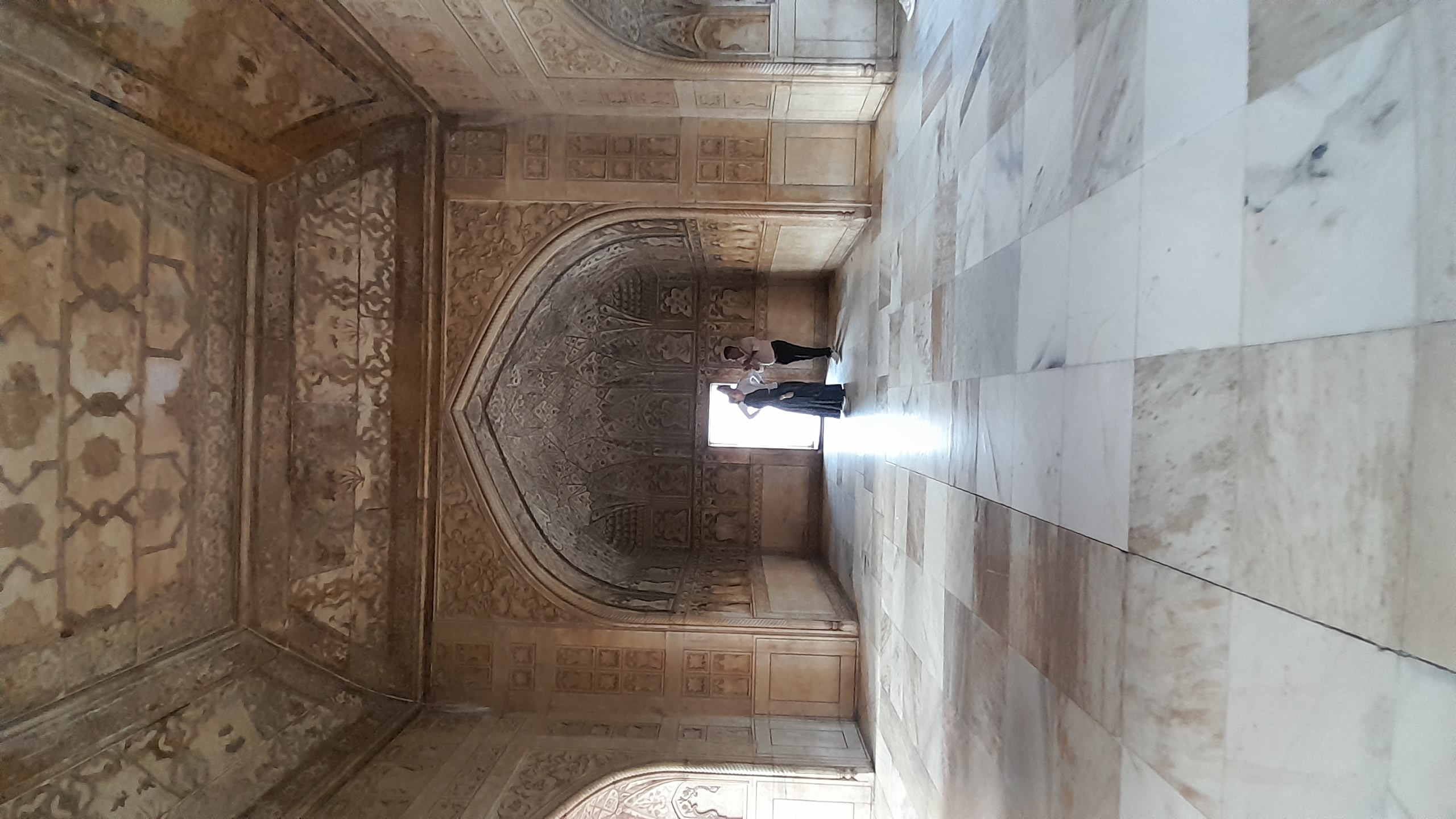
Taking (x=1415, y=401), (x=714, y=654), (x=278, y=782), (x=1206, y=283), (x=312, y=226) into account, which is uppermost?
(x=312, y=226)

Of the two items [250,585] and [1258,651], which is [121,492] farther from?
[1258,651]

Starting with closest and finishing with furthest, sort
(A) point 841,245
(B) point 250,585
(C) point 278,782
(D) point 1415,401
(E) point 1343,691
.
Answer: (D) point 1415,401
(E) point 1343,691
(C) point 278,782
(B) point 250,585
(A) point 841,245

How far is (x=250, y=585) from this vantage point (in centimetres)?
388

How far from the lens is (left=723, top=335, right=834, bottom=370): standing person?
18.4 ft

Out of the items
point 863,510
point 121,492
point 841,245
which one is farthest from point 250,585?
point 841,245

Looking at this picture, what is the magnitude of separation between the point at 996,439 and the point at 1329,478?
3.72ft

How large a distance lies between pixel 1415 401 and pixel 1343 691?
1.47 ft

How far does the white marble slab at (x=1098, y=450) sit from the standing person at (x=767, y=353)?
386 cm

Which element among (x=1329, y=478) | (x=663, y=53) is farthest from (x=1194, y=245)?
(x=663, y=53)

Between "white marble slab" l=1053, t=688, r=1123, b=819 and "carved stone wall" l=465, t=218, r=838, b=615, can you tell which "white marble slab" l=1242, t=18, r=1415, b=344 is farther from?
"carved stone wall" l=465, t=218, r=838, b=615

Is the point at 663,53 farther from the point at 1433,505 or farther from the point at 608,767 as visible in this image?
the point at 608,767

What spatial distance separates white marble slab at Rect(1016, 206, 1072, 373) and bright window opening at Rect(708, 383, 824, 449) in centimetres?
446

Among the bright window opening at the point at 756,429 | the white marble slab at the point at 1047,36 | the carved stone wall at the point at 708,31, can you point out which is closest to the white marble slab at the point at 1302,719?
the white marble slab at the point at 1047,36

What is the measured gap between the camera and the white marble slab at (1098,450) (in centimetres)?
157
